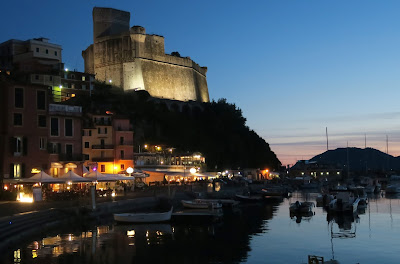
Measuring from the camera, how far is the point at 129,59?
290 ft

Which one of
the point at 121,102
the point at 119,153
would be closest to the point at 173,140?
the point at 121,102

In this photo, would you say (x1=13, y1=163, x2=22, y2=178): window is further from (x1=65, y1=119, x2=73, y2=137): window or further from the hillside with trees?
the hillside with trees

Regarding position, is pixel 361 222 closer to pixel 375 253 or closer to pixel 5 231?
pixel 375 253

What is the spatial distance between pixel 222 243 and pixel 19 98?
2282cm

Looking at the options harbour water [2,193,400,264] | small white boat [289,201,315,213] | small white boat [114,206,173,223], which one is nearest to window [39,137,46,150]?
harbour water [2,193,400,264]

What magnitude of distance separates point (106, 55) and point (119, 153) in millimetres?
35435

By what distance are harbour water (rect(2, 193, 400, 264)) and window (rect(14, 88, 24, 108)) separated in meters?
13.6

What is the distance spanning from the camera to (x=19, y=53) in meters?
79.2

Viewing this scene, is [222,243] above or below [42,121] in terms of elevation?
below

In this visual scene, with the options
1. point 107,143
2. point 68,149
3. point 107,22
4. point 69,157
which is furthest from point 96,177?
point 107,22

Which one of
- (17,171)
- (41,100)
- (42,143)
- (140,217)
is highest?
(41,100)

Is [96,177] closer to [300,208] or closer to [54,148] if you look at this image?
[54,148]

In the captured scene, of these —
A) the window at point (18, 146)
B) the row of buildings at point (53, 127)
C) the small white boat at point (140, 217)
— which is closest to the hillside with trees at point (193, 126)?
the row of buildings at point (53, 127)

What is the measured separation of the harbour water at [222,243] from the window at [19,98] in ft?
44.6
